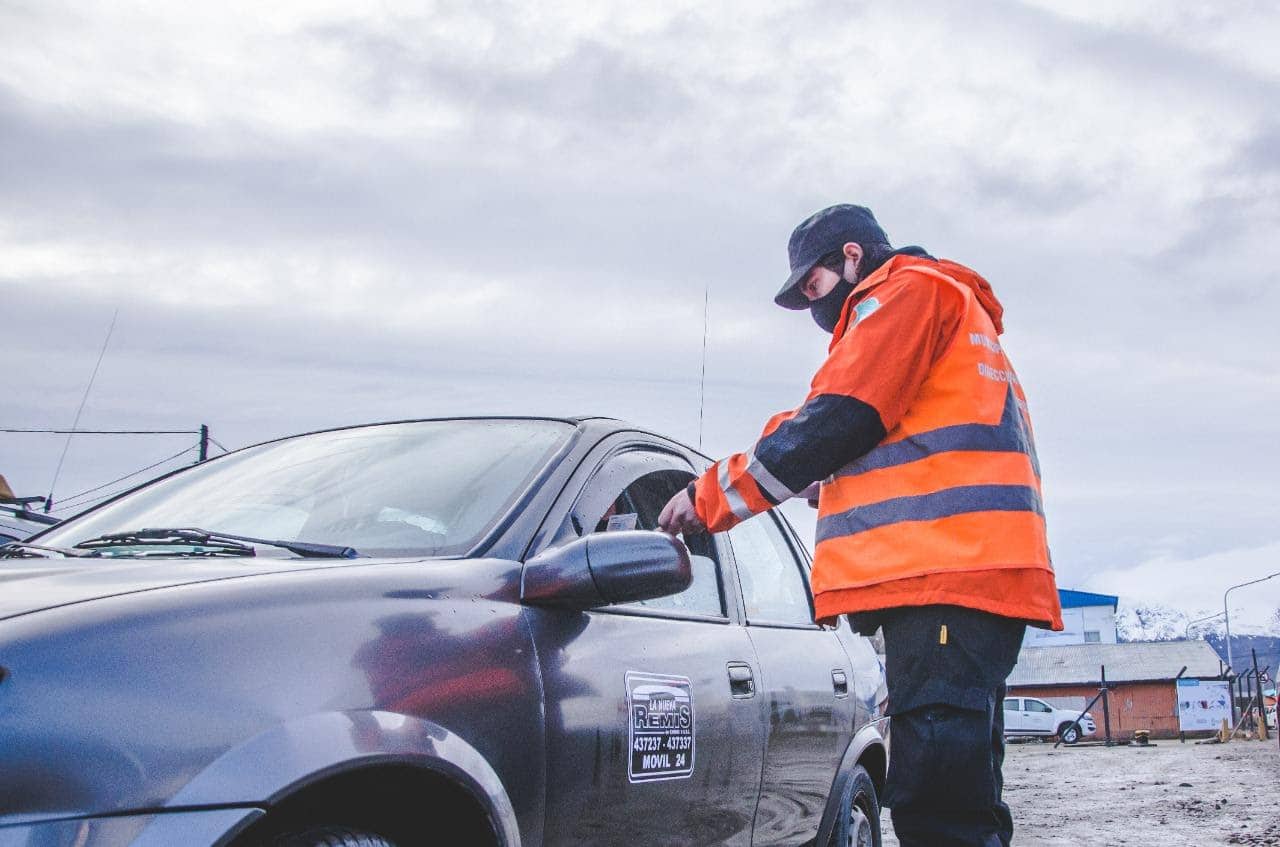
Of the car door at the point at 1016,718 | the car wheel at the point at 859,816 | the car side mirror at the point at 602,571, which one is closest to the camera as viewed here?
the car side mirror at the point at 602,571

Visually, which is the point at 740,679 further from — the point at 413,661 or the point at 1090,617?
the point at 1090,617

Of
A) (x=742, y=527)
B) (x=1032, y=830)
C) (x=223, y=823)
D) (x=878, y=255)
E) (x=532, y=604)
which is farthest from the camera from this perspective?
(x=1032, y=830)

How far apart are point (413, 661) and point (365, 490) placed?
2.67 feet

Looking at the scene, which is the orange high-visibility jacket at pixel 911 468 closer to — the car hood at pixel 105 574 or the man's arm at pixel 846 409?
the man's arm at pixel 846 409

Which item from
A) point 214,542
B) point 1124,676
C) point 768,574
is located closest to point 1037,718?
point 1124,676

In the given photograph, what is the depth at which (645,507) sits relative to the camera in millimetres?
3125

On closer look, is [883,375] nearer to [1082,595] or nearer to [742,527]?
[742,527]

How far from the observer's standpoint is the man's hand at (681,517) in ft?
9.74

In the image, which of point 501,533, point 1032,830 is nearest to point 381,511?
point 501,533

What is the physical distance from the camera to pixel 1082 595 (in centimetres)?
7556

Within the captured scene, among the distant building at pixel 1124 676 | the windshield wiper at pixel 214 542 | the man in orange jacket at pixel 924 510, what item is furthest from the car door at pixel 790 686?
the distant building at pixel 1124 676

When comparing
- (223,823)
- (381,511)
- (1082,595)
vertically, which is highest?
(1082,595)

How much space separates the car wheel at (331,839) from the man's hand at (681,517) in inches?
48.0

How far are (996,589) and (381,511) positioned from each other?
131 centimetres
